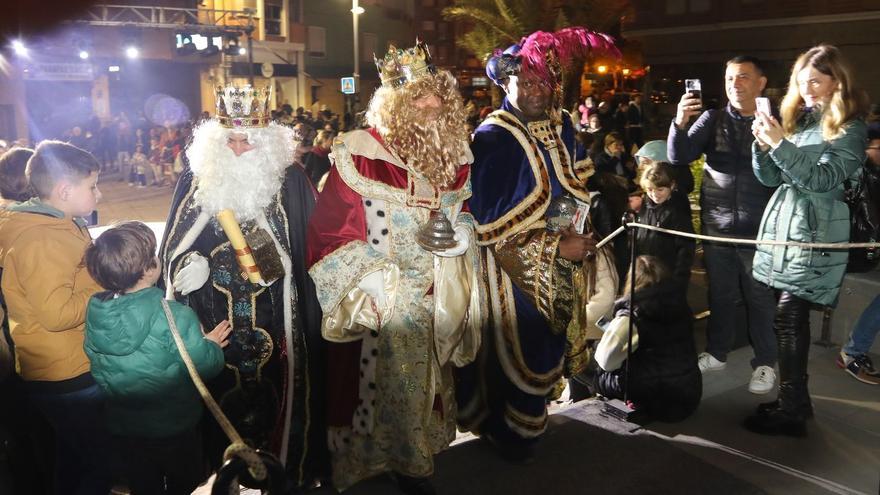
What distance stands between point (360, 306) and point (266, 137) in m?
0.93

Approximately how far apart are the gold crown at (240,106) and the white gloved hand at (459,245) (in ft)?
3.41

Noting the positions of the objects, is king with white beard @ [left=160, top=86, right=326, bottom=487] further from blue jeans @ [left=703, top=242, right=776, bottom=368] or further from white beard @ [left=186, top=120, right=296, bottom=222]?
blue jeans @ [left=703, top=242, right=776, bottom=368]

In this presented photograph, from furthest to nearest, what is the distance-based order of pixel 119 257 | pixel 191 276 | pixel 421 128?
1. pixel 421 128
2. pixel 191 276
3. pixel 119 257

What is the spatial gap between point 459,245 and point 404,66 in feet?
2.75

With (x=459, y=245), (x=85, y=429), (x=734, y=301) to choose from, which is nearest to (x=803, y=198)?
(x=734, y=301)

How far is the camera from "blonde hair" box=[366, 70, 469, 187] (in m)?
3.14

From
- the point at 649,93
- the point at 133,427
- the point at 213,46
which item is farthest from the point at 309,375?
the point at 649,93

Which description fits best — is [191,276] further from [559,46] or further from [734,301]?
[734,301]

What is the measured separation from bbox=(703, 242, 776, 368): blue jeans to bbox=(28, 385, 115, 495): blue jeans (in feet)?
11.8

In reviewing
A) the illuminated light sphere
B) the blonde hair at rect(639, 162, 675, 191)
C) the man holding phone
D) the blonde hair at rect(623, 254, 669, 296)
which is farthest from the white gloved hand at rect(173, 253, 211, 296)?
the illuminated light sphere

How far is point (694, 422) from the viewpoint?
401 centimetres

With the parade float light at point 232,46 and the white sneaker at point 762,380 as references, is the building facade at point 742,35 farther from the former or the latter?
the white sneaker at point 762,380

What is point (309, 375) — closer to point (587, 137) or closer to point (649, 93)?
point (587, 137)

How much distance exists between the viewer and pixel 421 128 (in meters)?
3.15
